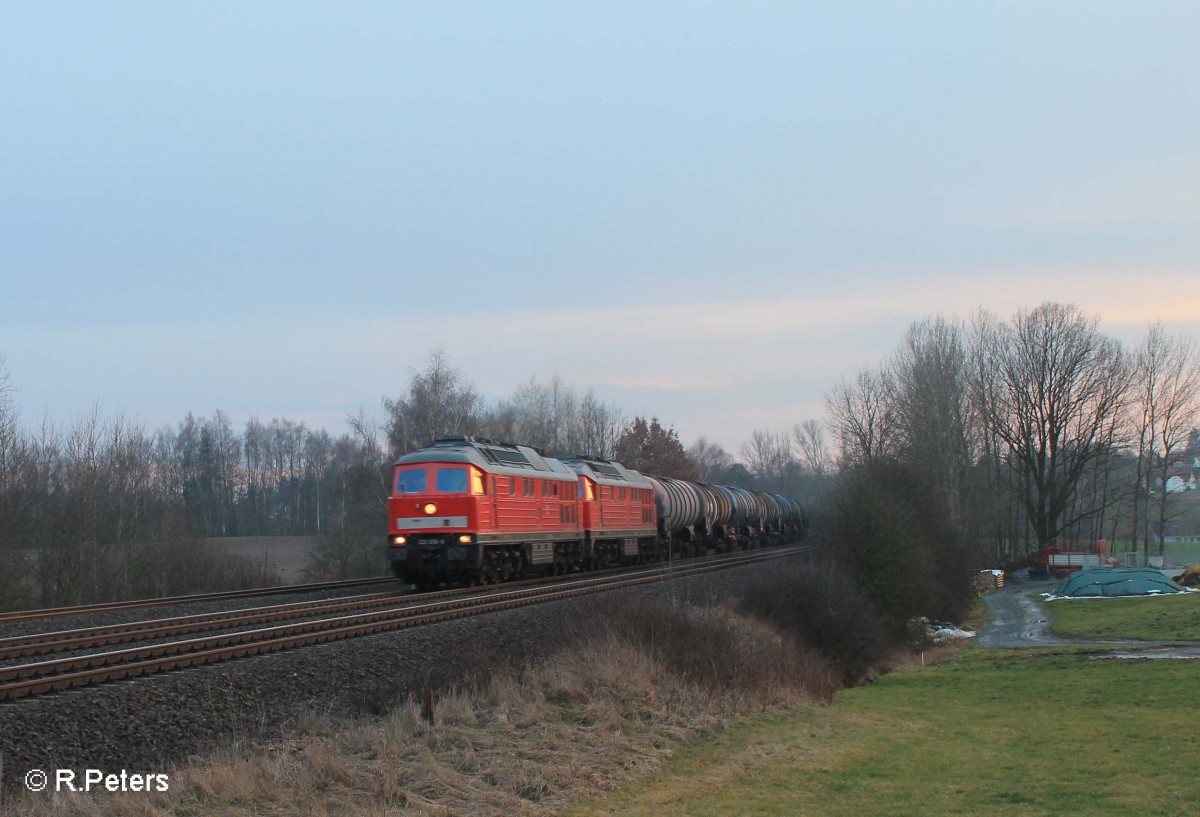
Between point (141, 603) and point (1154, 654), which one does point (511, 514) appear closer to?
point (141, 603)

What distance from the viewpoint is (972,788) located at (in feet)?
39.4

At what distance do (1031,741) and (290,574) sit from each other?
45.0 m

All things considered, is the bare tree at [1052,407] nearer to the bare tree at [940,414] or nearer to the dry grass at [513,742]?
the bare tree at [940,414]

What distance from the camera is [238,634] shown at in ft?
55.5

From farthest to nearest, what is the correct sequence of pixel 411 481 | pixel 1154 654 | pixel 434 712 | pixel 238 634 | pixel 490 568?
pixel 1154 654, pixel 490 568, pixel 411 481, pixel 238 634, pixel 434 712

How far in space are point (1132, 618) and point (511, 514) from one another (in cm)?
2518

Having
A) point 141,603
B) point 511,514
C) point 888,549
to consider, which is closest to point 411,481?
point 511,514

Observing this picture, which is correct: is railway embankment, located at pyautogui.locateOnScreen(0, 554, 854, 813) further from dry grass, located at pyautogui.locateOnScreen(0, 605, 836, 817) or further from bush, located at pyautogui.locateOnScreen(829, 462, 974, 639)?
bush, located at pyautogui.locateOnScreen(829, 462, 974, 639)

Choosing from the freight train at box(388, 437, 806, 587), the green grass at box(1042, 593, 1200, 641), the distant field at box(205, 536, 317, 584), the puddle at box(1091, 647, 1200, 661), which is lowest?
the green grass at box(1042, 593, 1200, 641)

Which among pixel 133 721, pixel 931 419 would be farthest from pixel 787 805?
pixel 931 419

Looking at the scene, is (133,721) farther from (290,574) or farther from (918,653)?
(290,574)

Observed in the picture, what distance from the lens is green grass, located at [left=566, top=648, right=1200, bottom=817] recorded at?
35.8 ft

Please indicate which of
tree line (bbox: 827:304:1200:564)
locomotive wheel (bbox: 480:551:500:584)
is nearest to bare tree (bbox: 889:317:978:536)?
→ tree line (bbox: 827:304:1200:564)

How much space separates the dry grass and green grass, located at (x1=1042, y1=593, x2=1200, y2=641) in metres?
20.9
